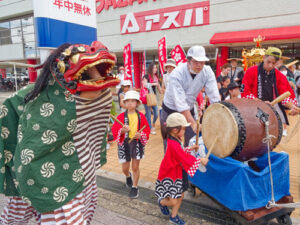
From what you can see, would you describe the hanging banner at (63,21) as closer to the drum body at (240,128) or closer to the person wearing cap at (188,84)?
the person wearing cap at (188,84)

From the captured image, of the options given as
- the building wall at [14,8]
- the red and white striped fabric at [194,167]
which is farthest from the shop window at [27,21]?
the red and white striped fabric at [194,167]

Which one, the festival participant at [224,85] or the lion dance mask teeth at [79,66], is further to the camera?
the festival participant at [224,85]

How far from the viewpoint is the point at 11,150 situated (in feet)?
5.16

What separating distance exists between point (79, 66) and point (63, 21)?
5.75 ft

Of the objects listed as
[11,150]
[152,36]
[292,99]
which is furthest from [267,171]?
[152,36]

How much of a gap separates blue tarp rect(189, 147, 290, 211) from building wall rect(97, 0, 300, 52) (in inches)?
393

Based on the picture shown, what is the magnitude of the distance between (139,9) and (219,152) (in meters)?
13.4

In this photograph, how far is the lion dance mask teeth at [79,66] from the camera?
4.22 ft

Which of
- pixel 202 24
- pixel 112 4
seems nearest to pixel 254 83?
pixel 202 24

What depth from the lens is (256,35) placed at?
10.1 metres

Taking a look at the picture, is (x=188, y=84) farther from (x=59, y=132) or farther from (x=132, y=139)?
(x=59, y=132)

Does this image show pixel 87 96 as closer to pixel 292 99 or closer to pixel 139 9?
pixel 292 99

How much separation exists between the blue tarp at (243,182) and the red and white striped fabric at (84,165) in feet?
4.39

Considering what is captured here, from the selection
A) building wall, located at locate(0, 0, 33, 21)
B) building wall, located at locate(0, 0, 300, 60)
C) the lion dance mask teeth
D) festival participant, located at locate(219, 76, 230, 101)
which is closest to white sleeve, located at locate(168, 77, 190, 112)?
the lion dance mask teeth
